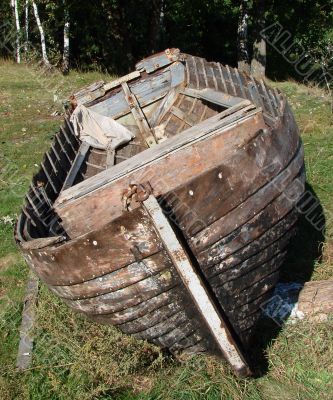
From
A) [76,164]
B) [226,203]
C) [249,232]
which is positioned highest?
[226,203]

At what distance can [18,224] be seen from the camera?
4617 mm

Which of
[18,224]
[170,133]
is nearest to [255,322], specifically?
[18,224]

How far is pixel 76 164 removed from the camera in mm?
6324

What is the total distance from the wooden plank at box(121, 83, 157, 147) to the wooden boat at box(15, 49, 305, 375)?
2.53m

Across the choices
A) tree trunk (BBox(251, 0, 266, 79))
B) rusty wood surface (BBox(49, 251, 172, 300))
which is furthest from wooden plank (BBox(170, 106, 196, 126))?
tree trunk (BBox(251, 0, 266, 79))

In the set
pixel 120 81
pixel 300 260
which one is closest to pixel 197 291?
pixel 300 260

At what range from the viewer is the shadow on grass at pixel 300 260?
180 inches

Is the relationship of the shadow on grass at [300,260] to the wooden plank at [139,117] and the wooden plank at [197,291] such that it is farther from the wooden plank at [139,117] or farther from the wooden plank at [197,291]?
the wooden plank at [139,117]

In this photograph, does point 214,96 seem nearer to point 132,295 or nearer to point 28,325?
point 132,295

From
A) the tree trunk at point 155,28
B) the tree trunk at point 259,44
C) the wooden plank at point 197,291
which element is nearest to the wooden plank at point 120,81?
the wooden plank at point 197,291

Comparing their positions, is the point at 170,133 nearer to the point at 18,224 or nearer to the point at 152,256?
the point at 18,224

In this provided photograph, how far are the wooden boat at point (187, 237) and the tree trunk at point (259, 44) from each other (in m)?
10.7

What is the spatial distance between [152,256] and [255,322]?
1142 mm

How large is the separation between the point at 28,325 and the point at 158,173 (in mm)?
2265
